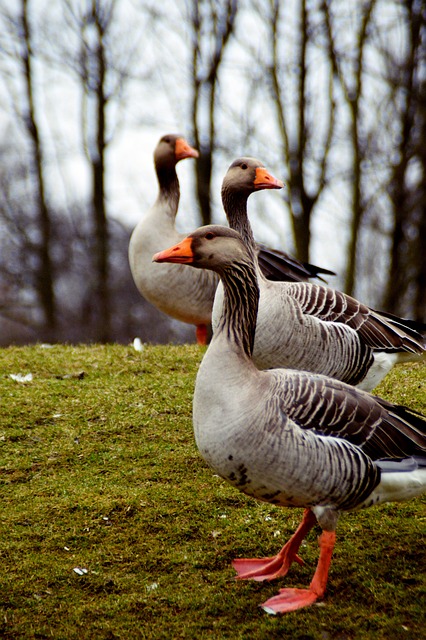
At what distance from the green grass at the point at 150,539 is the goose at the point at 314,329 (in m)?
0.85

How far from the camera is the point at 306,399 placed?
394cm

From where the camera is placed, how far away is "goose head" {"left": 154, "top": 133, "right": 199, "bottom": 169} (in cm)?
902

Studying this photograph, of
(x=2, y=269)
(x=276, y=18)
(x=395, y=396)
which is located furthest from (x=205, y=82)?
(x=395, y=396)

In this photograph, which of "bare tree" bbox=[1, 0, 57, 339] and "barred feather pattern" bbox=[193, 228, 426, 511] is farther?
"bare tree" bbox=[1, 0, 57, 339]

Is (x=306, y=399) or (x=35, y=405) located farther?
(x=35, y=405)

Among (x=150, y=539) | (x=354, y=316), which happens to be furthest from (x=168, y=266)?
(x=150, y=539)

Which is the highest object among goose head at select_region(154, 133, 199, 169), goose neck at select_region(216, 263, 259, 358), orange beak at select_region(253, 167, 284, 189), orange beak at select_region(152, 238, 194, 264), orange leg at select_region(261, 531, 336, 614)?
goose head at select_region(154, 133, 199, 169)

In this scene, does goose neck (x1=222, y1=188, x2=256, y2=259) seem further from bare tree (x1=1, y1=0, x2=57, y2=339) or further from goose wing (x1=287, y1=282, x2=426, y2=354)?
bare tree (x1=1, y1=0, x2=57, y2=339)

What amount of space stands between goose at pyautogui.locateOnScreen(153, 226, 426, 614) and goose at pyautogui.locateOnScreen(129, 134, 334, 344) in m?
3.85

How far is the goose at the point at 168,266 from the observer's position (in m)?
8.42

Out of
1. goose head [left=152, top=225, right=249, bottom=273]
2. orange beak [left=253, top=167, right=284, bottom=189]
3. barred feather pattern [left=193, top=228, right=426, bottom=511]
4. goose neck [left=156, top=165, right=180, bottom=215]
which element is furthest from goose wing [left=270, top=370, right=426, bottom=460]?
goose neck [left=156, top=165, right=180, bottom=215]

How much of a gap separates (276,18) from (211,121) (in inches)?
112

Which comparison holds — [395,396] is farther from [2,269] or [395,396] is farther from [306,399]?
[2,269]

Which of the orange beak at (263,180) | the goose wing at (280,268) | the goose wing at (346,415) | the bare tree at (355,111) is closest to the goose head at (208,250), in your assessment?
the goose wing at (346,415)
